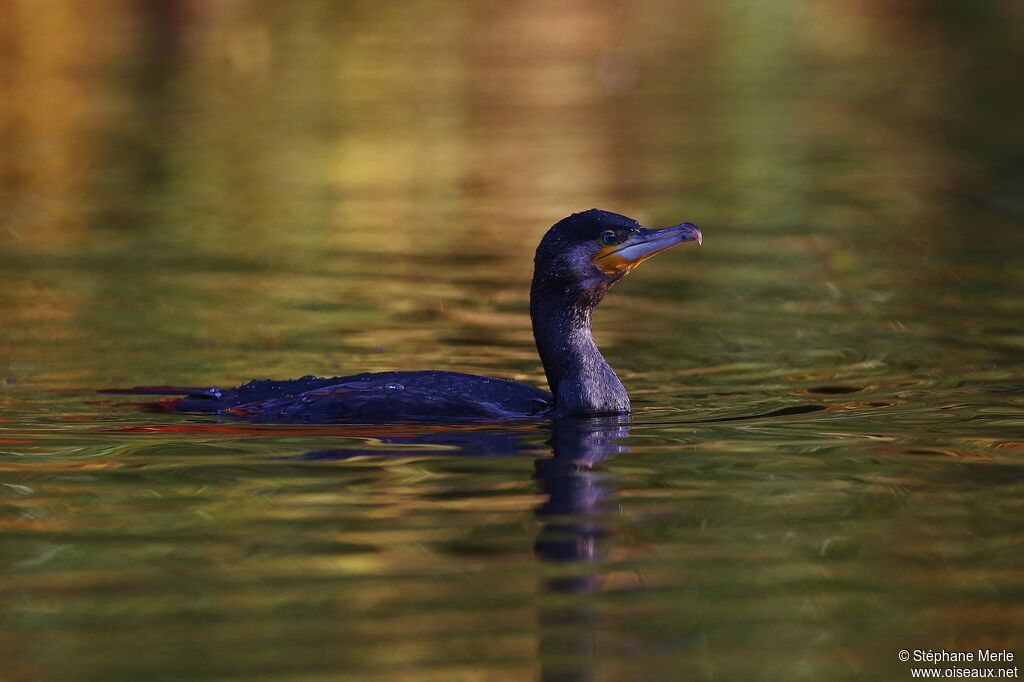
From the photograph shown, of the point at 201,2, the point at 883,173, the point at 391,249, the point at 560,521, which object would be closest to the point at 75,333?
the point at 391,249

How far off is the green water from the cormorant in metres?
0.21

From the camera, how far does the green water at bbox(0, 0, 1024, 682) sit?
18.9ft

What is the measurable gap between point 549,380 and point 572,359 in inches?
9.1

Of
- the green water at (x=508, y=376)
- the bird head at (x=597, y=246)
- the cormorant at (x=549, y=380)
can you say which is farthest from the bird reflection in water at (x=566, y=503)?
the bird head at (x=597, y=246)

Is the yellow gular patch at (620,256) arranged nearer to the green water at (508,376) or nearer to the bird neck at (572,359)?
the bird neck at (572,359)

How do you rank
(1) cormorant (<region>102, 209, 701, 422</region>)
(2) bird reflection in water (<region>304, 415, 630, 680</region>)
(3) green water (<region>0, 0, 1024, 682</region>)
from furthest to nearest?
(1) cormorant (<region>102, 209, 701, 422</region>) → (3) green water (<region>0, 0, 1024, 682</region>) → (2) bird reflection in water (<region>304, 415, 630, 680</region>)

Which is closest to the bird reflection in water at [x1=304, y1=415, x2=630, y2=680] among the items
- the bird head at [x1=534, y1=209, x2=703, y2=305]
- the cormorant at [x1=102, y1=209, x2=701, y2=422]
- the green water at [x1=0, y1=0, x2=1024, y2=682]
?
the green water at [x1=0, y1=0, x2=1024, y2=682]

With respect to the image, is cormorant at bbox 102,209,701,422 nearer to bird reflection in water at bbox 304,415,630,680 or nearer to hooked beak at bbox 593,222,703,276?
hooked beak at bbox 593,222,703,276

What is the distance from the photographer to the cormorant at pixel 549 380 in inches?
340

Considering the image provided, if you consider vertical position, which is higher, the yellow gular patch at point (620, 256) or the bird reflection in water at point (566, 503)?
the yellow gular patch at point (620, 256)

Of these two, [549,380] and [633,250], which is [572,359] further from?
[633,250]

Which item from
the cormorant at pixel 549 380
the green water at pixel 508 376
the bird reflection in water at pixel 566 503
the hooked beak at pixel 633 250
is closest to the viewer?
the bird reflection in water at pixel 566 503

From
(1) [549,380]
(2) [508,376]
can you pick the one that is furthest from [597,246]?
(2) [508,376]

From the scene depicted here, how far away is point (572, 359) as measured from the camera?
8.91 metres
